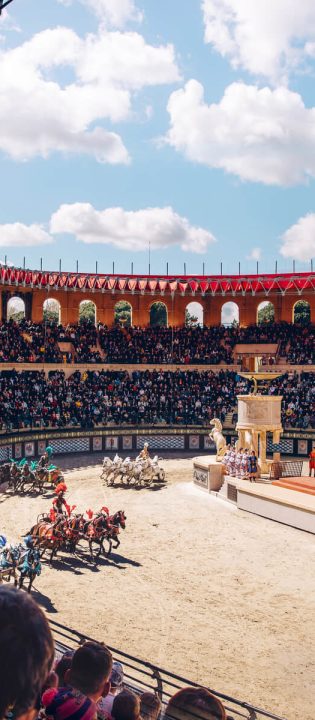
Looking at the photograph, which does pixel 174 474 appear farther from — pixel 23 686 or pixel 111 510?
pixel 23 686

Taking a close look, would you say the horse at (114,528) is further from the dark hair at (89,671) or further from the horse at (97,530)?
the dark hair at (89,671)

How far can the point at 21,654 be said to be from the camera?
307 centimetres

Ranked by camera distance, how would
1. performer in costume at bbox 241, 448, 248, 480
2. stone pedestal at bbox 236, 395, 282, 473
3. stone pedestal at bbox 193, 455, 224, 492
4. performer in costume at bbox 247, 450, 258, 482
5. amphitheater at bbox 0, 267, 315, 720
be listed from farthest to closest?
stone pedestal at bbox 193, 455, 224, 492
stone pedestal at bbox 236, 395, 282, 473
performer in costume at bbox 241, 448, 248, 480
performer in costume at bbox 247, 450, 258, 482
amphitheater at bbox 0, 267, 315, 720

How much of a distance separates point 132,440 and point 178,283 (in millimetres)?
14248

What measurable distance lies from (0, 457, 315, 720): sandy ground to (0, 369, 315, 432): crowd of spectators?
1562cm

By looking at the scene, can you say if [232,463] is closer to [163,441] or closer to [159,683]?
[163,441]

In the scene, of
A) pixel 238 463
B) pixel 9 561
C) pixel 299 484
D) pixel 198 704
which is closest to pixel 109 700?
pixel 198 704

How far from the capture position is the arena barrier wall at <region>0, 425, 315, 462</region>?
38.9 meters

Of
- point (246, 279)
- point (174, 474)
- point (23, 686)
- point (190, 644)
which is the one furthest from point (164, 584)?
point (246, 279)

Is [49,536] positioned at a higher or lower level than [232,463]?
lower

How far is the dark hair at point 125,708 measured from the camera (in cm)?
515

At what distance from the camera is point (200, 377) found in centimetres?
4784

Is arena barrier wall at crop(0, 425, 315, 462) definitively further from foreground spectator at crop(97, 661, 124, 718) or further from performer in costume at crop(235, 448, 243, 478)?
foreground spectator at crop(97, 661, 124, 718)

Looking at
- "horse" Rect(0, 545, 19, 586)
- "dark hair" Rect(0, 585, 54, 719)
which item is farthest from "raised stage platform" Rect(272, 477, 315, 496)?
"dark hair" Rect(0, 585, 54, 719)
